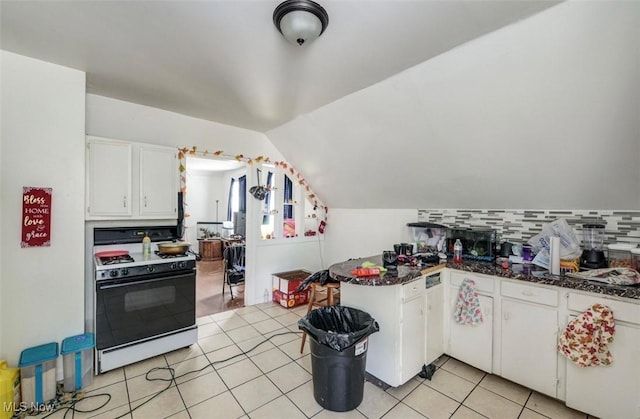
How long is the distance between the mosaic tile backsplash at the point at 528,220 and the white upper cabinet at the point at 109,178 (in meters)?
3.33

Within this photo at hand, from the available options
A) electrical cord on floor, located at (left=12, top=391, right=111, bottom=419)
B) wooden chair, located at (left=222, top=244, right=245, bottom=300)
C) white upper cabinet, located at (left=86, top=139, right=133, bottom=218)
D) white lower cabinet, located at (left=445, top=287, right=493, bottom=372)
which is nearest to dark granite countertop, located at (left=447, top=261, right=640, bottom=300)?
white lower cabinet, located at (left=445, top=287, right=493, bottom=372)

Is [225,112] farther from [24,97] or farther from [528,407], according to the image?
[528,407]

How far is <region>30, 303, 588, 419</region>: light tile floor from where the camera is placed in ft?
6.27

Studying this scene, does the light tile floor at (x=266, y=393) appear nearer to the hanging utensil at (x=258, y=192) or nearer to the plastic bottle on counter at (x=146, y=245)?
the plastic bottle on counter at (x=146, y=245)

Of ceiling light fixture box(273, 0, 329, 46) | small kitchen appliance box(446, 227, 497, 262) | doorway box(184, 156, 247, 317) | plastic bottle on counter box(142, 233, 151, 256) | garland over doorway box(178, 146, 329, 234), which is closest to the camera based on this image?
ceiling light fixture box(273, 0, 329, 46)

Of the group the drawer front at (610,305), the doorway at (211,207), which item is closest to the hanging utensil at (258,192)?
the doorway at (211,207)

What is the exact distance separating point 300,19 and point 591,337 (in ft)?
8.87

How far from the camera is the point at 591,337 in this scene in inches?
69.6

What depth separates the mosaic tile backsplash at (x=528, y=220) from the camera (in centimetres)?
217

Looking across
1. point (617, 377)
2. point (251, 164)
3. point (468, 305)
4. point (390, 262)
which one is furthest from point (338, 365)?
point (251, 164)

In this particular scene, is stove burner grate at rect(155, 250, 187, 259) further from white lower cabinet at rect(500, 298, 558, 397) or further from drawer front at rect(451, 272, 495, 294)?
white lower cabinet at rect(500, 298, 558, 397)

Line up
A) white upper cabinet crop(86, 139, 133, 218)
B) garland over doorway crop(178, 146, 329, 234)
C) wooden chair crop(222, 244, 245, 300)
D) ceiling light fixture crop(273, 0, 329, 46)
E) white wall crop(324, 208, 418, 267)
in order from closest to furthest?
1. ceiling light fixture crop(273, 0, 329, 46)
2. white upper cabinet crop(86, 139, 133, 218)
3. garland over doorway crop(178, 146, 329, 234)
4. white wall crop(324, 208, 418, 267)
5. wooden chair crop(222, 244, 245, 300)

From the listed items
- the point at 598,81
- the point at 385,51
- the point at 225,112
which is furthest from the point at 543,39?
the point at 225,112

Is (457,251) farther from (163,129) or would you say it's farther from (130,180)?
(163,129)
